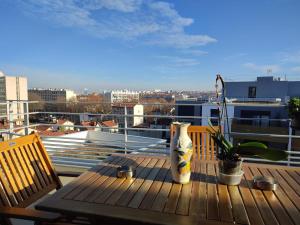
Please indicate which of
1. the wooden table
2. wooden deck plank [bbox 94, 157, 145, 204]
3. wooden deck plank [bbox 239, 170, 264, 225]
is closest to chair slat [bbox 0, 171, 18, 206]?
the wooden table

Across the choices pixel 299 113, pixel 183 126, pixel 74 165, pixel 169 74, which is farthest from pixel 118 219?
pixel 169 74

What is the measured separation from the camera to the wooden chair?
51.3 inches

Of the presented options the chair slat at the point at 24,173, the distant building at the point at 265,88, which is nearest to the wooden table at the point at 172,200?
the chair slat at the point at 24,173

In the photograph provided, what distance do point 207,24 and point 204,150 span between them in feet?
26.2

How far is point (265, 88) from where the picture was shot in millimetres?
16188

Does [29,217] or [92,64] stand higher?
[92,64]

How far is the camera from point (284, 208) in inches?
38.1

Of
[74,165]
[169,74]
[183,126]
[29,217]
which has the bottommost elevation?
[74,165]

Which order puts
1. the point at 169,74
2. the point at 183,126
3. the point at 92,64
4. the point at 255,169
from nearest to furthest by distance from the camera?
1. the point at 183,126
2. the point at 255,169
3. the point at 92,64
4. the point at 169,74

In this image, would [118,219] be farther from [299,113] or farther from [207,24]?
[207,24]

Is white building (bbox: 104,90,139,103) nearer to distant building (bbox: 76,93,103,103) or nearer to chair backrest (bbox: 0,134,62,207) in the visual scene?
distant building (bbox: 76,93,103,103)

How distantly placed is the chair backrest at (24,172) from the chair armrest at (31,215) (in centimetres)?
23

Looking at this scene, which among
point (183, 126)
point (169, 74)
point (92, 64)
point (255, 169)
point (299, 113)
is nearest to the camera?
point (183, 126)

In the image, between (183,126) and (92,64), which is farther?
(92,64)
